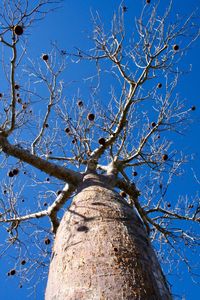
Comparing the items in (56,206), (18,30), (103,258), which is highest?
(18,30)

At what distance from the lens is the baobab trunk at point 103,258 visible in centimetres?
161

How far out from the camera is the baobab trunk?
161 cm

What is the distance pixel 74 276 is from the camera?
67.8 inches

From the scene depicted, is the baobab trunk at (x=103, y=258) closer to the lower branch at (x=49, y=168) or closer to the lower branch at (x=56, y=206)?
the lower branch at (x=49, y=168)

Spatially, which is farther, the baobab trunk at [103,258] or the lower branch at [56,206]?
the lower branch at [56,206]

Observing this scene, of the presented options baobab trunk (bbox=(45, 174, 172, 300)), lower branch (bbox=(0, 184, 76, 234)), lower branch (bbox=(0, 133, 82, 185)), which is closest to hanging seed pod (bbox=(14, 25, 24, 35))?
lower branch (bbox=(0, 133, 82, 185))

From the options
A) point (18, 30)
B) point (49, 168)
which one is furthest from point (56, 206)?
point (18, 30)

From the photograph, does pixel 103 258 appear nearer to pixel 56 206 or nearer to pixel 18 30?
pixel 56 206

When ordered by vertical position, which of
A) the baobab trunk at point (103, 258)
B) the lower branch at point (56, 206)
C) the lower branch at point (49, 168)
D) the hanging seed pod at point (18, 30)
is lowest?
the baobab trunk at point (103, 258)

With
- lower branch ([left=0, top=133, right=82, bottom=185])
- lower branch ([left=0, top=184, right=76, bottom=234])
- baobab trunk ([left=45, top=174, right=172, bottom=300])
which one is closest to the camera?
baobab trunk ([left=45, top=174, right=172, bottom=300])

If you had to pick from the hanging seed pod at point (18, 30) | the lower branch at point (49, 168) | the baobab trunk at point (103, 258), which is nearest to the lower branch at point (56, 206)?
the lower branch at point (49, 168)

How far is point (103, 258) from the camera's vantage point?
179 centimetres

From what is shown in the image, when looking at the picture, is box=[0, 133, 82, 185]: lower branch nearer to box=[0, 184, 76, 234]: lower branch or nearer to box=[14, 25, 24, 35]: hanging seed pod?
box=[0, 184, 76, 234]: lower branch

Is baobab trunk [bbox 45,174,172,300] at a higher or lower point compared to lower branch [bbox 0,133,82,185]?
lower
